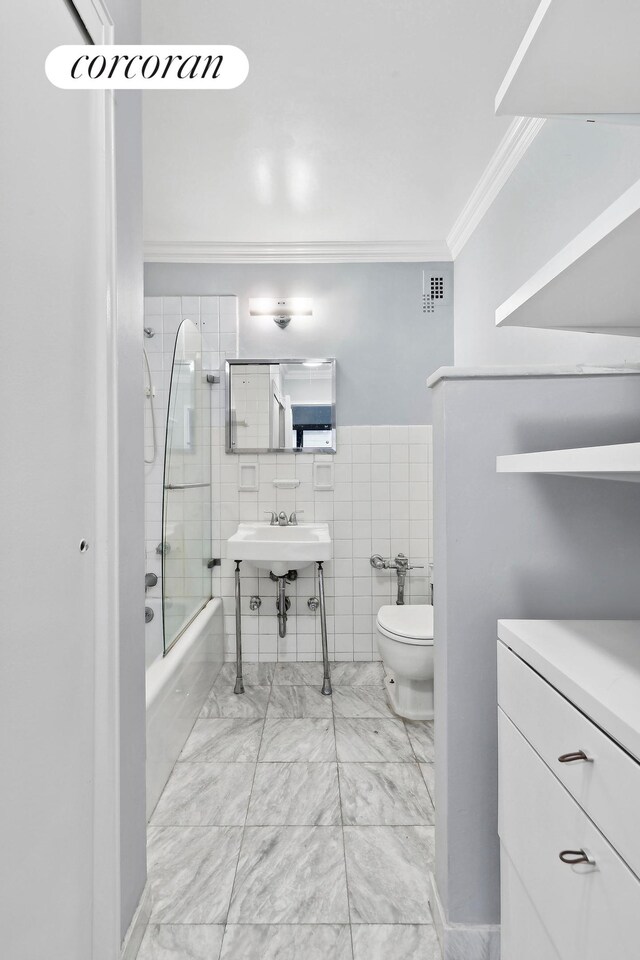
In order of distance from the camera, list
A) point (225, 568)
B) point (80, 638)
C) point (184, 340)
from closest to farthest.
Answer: point (80, 638), point (184, 340), point (225, 568)

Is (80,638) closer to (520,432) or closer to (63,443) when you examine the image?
(63,443)

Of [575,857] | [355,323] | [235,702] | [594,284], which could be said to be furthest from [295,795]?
[355,323]

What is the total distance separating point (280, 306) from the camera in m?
3.07

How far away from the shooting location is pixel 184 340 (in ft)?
8.41

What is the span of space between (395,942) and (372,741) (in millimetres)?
990

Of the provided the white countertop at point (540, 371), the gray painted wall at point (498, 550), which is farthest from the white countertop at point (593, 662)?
the white countertop at point (540, 371)

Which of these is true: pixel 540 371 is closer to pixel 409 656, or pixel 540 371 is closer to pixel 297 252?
pixel 409 656

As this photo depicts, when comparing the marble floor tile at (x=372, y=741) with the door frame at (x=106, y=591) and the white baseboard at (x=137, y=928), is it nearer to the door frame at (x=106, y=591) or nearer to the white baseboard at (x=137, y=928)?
the white baseboard at (x=137, y=928)

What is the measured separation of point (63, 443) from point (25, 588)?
262 millimetres

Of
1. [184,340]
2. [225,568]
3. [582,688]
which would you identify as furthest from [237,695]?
[582,688]

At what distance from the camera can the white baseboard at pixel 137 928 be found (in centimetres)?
115

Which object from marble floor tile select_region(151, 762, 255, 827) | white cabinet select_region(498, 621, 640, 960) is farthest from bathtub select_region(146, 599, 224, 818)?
white cabinet select_region(498, 621, 640, 960)

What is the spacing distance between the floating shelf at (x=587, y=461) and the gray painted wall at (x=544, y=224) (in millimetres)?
824

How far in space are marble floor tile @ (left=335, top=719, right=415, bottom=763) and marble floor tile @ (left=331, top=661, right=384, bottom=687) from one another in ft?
1.55
